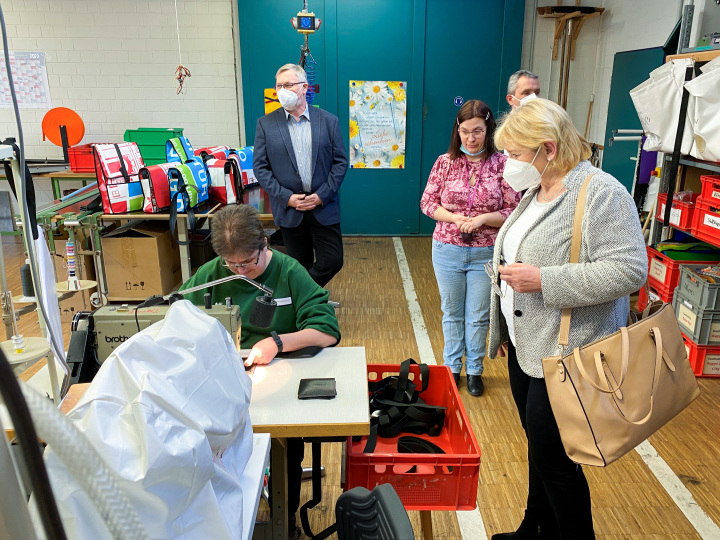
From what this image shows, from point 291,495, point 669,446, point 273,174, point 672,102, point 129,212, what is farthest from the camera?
point 129,212

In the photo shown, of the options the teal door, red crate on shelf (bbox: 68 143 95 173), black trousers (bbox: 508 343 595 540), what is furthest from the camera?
red crate on shelf (bbox: 68 143 95 173)

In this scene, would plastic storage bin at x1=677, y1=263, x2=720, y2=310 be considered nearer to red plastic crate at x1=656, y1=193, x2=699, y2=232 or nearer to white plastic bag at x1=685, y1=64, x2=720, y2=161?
red plastic crate at x1=656, y1=193, x2=699, y2=232

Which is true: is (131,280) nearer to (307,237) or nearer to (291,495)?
(307,237)

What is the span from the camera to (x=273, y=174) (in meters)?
3.65

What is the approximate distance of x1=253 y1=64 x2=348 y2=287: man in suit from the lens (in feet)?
11.7

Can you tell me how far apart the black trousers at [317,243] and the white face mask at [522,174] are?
2.05 metres

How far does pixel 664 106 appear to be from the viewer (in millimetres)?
3410

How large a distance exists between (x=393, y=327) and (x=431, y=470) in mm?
2350

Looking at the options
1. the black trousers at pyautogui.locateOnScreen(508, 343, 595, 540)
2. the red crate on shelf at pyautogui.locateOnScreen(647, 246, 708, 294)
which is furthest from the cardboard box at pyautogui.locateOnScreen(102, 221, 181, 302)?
the red crate on shelf at pyautogui.locateOnScreen(647, 246, 708, 294)

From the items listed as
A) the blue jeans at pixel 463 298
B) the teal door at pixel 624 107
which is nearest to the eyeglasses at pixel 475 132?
the blue jeans at pixel 463 298

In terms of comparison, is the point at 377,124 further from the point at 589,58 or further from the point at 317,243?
the point at 317,243

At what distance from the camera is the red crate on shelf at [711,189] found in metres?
3.11

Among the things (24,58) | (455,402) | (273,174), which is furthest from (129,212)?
(24,58)

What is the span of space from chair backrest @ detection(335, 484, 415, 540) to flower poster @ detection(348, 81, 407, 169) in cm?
540
